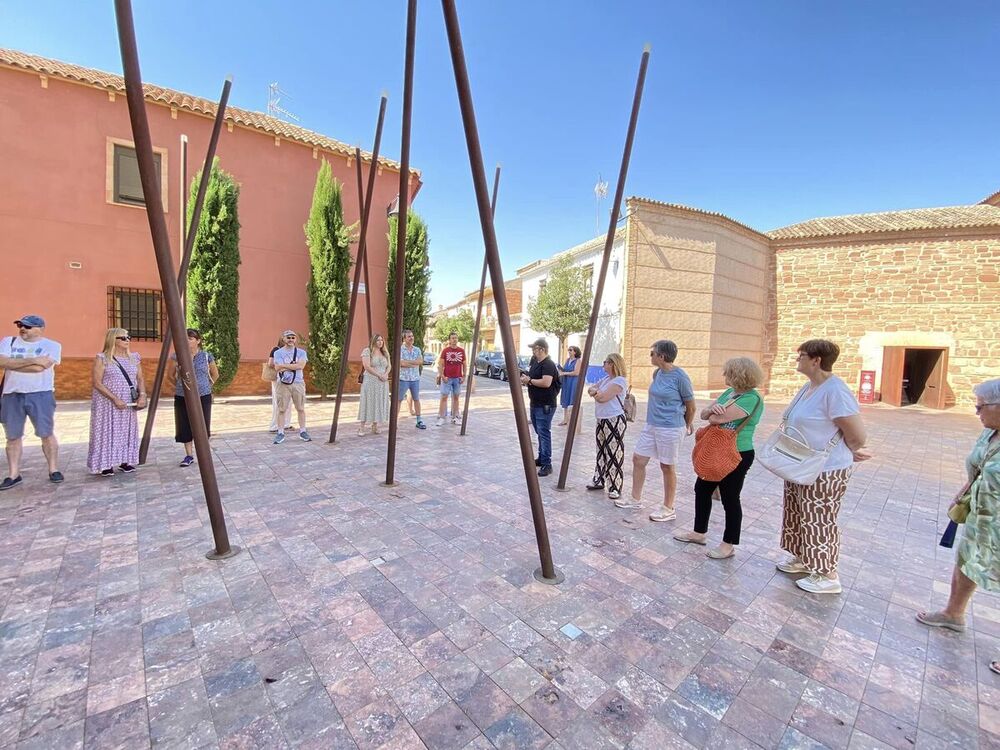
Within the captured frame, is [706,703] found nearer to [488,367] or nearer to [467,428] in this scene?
[467,428]

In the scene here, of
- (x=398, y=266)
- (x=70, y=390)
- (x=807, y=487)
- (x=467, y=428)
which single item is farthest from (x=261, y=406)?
(x=807, y=487)

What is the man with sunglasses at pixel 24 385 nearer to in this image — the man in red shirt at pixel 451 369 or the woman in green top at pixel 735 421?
the man in red shirt at pixel 451 369

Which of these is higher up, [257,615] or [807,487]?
[807,487]

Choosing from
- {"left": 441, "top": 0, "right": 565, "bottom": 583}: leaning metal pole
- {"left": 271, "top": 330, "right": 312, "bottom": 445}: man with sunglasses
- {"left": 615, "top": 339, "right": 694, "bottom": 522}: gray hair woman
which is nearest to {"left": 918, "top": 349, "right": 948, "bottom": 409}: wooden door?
{"left": 615, "top": 339, "right": 694, "bottom": 522}: gray hair woman

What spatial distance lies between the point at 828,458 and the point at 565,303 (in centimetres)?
1835

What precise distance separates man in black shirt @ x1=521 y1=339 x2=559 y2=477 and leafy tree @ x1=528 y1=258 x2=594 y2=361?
1513 cm

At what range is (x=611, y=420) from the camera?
4.59 m

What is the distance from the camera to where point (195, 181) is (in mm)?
10617

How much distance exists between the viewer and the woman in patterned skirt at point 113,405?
4.62 m

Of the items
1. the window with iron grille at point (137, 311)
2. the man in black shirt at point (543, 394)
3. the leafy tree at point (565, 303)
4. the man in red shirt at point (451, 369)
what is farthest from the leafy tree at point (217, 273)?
the leafy tree at point (565, 303)

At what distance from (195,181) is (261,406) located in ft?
17.9

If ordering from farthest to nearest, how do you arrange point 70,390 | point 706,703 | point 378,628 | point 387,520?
point 70,390
point 387,520
point 378,628
point 706,703

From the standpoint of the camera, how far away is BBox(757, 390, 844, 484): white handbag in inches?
110

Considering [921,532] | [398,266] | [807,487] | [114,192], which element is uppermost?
[114,192]
